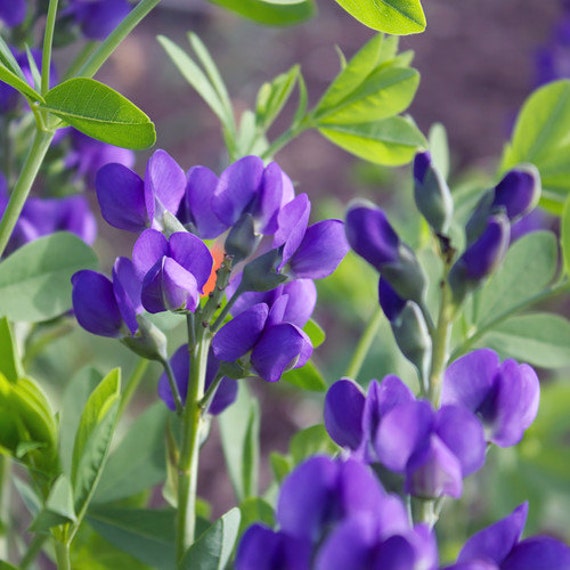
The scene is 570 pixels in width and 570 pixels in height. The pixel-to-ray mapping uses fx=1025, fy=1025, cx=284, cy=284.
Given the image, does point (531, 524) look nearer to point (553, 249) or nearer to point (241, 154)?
point (553, 249)

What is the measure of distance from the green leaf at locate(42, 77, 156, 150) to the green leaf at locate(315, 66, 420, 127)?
0.65 feet

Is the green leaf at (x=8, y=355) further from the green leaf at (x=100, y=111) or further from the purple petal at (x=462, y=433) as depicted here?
the purple petal at (x=462, y=433)

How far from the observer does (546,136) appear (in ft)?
2.39

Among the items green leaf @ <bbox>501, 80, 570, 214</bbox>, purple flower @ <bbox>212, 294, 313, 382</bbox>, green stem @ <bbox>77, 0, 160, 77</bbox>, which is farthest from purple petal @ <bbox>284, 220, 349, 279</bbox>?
green leaf @ <bbox>501, 80, 570, 214</bbox>

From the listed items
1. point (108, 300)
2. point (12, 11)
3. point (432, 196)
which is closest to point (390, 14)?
point (432, 196)

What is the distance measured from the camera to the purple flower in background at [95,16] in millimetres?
731

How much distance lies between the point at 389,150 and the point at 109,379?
26 cm

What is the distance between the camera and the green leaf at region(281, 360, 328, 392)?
1.88ft

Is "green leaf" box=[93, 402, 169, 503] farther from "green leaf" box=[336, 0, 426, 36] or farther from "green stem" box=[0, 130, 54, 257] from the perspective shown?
"green leaf" box=[336, 0, 426, 36]

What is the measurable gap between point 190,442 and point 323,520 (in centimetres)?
15

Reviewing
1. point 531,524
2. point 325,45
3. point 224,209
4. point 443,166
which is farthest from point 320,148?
point 224,209

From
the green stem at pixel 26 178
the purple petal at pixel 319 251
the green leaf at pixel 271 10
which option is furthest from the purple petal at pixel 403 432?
the green leaf at pixel 271 10

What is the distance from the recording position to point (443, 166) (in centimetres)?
74

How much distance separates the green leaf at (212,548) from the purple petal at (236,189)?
15 centimetres
